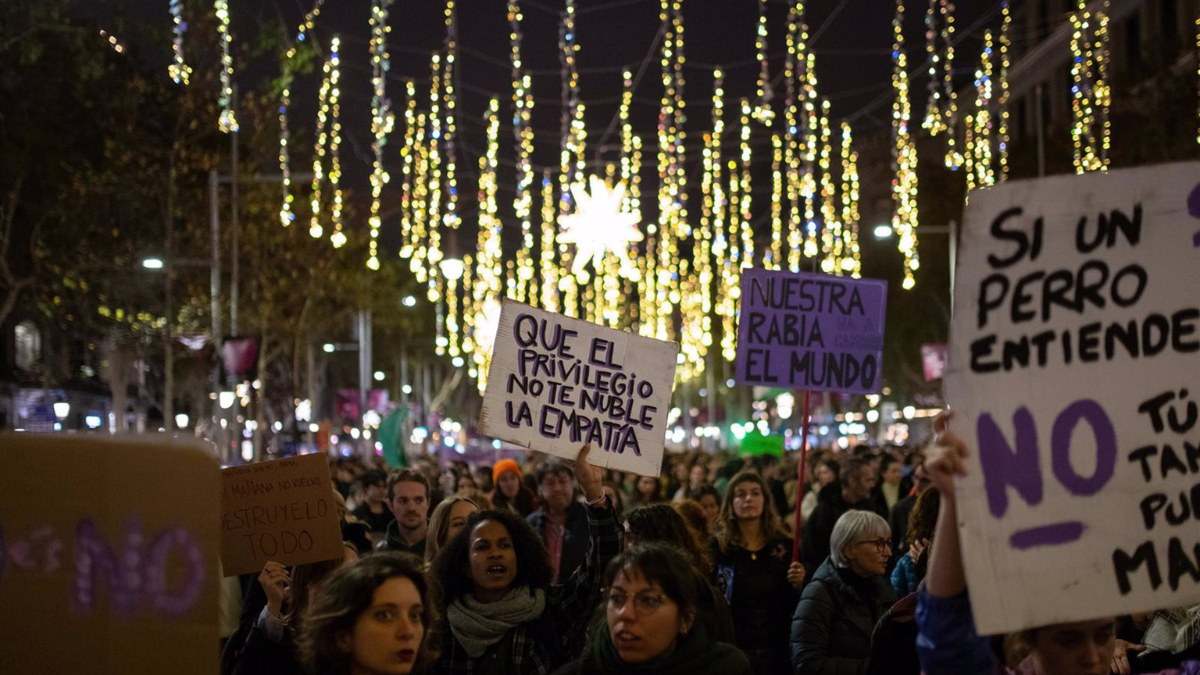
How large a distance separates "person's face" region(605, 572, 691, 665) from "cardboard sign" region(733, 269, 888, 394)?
5.58 metres

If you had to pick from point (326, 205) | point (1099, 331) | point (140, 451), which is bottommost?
point (140, 451)

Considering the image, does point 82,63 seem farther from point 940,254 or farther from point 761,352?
point 940,254

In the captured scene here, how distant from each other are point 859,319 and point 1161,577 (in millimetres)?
6243

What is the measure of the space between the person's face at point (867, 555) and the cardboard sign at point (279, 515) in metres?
2.23

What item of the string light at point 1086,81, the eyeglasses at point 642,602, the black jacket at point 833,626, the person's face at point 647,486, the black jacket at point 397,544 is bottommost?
the black jacket at point 833,626

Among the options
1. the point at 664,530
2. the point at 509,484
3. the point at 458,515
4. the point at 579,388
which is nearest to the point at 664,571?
the point at 664,530

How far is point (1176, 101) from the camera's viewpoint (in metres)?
27.0

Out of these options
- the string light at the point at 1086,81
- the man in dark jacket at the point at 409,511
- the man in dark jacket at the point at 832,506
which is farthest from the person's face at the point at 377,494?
the string light at the point at 1086,81

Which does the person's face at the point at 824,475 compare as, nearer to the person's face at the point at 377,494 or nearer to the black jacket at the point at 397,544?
the person's face at the point at 377,494

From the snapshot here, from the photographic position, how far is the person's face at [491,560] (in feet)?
18.5

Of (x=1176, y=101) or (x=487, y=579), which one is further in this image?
(x=1176, y=101)

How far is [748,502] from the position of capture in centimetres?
848

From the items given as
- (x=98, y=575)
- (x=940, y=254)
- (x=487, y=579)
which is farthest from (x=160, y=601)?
(x=940, y=254)

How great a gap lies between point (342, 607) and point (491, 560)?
1433 millimetres
